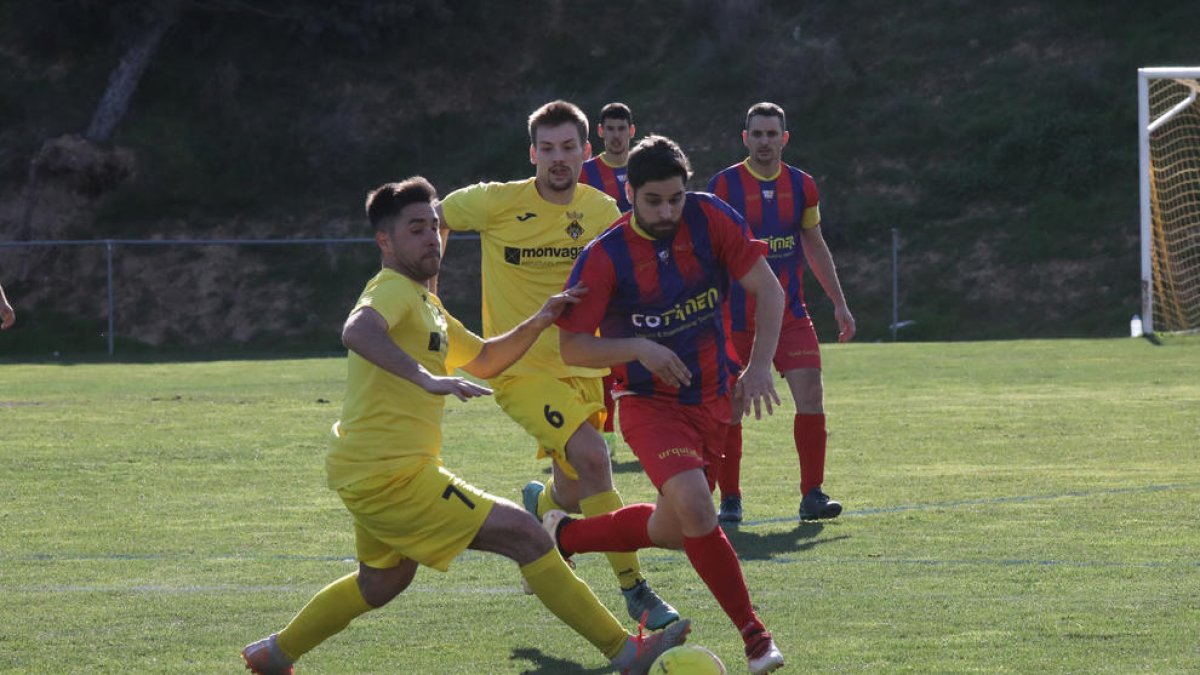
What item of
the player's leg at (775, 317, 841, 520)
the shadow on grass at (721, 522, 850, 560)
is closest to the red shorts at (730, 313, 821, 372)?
the player's leg at (775, 317, 841, 520)

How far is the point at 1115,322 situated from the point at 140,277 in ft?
54.0

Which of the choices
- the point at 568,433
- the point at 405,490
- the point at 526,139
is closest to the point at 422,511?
the point at 405,490

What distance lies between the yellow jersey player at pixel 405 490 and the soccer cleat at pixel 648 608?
1.64 feet

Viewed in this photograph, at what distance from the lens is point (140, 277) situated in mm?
30328

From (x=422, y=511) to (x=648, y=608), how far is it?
1.19 metres

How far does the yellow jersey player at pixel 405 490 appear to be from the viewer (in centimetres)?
523

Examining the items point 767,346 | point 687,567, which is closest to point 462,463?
point 687,567

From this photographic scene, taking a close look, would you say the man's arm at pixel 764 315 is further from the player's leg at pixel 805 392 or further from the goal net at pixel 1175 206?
the goal net at pixel 1175 206

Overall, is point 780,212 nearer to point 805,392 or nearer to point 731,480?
point 805,392

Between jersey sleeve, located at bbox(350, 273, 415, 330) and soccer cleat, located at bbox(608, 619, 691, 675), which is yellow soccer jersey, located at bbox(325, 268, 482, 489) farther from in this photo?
soccer cleat, located at bbox(608, 619, 691, 675)

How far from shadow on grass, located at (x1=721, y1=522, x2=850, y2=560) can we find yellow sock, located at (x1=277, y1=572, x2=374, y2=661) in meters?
2.47

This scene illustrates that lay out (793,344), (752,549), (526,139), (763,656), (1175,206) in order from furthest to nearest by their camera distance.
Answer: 1. (526,139)
2. (1175,206)
3. (793,344)
4. (752,549)
5. (763,656)

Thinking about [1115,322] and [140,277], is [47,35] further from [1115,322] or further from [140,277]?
[1115,322]

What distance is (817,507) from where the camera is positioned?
27.9 ft
